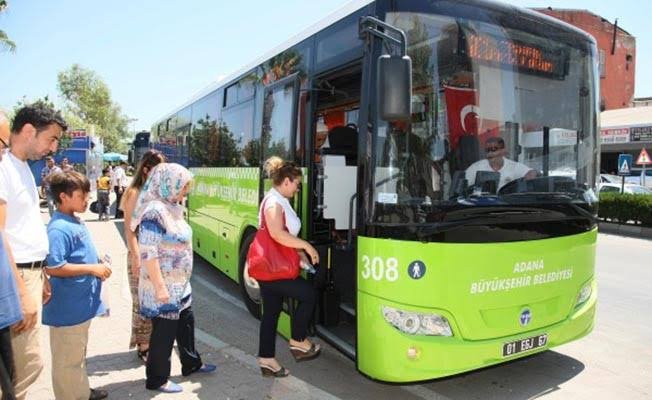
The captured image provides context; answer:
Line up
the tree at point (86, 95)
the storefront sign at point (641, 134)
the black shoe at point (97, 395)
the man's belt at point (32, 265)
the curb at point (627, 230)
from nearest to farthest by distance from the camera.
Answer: the man's belt at point (32, 265) < the black shoe at point (97, 395) < the curb at point (627, 230) < the storefront sign at point (641, 134) < the tree at point (86, 95)

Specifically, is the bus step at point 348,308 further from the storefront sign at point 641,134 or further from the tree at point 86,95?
the tree at point 86,95

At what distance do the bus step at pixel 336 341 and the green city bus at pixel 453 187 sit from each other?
1 cm

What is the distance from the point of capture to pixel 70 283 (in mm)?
3641

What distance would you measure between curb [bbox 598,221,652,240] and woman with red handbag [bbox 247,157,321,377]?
14516mm

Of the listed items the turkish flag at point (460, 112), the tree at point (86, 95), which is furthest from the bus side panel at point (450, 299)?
the tree at point (86, 95)

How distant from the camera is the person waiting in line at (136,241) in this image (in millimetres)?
4648

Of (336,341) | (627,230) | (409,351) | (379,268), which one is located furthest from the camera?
(627,230)

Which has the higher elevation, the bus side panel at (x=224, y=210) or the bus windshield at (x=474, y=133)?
the bus windshield at (x=474, y=133)

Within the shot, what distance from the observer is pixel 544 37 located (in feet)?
14.5

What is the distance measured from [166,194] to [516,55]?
9.73 ft

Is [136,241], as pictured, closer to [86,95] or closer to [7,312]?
[7,312]

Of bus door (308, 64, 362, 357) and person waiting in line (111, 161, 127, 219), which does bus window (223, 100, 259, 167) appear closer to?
bus door (308, 64, 362, 357)

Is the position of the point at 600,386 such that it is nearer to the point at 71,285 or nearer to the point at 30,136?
the point at 71,285

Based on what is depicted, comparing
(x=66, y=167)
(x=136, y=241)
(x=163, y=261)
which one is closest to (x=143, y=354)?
(x=136, y=241)
